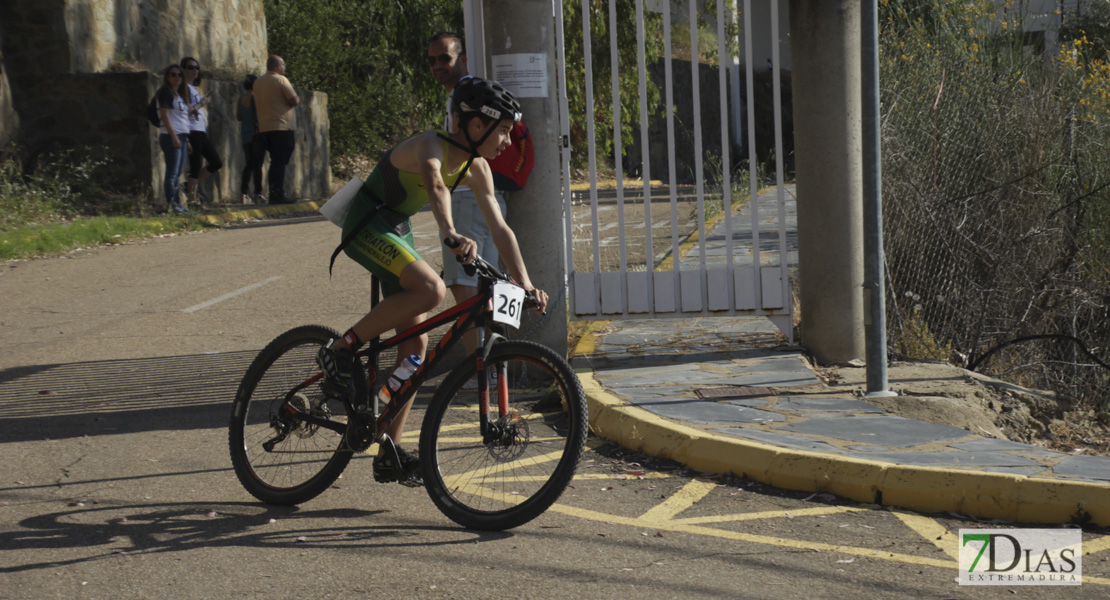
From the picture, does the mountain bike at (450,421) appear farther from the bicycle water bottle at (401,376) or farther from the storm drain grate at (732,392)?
the storm drain grate at (732,392)

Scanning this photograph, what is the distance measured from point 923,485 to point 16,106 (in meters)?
15.4

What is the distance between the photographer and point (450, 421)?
15.1 ft

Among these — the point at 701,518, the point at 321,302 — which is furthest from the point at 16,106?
the point at 701,518

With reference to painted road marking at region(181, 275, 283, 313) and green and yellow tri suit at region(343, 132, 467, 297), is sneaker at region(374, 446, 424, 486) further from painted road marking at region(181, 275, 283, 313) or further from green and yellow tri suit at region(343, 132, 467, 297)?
painted road marking at region(181, 275, 283, 313)

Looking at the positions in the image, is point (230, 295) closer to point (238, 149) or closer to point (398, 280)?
point (398, 280)

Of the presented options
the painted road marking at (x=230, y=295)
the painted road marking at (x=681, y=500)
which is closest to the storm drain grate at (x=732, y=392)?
the painted road marking at (x=681, y=500)

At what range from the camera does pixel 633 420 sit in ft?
19.3

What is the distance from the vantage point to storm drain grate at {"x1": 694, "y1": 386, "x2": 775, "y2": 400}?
6383mm

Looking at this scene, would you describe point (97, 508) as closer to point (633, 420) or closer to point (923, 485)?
point (633, 420)

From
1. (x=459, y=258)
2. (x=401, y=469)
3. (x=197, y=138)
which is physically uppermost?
(x=197, y=138)

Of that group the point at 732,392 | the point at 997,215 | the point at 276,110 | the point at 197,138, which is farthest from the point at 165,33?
the point at 732,392

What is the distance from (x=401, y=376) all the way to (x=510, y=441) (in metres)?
0.55

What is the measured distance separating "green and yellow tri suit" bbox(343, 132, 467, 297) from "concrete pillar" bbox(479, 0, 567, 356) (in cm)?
199
